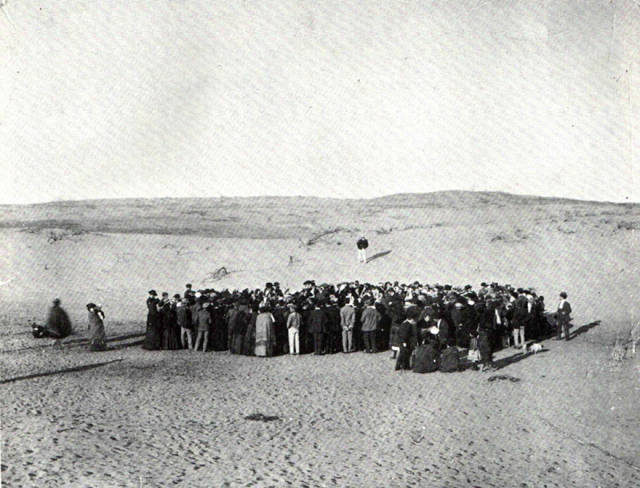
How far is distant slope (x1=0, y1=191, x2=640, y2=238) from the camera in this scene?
5016 centimetres

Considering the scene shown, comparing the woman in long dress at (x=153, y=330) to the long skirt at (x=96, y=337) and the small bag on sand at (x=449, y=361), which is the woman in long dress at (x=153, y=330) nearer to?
the long skirt at (x=96, y=337)

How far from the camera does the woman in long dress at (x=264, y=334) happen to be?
1689cm

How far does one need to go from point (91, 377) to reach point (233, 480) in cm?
694

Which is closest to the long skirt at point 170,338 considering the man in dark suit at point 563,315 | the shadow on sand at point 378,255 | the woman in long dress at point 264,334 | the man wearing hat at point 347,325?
the woman in long dress at point 264,334

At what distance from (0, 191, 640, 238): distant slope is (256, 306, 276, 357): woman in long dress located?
26.0 m

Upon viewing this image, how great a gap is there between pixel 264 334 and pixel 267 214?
49.5 metres

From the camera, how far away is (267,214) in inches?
2594

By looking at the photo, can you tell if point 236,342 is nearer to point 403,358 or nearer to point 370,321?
point 370,321

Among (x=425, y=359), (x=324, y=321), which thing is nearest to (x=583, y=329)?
(x=425, y=359)

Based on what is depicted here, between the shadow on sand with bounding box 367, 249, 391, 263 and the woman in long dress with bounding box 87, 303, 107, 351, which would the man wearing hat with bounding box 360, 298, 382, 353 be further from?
the shadow on sand with bounding box 367, 249, 391, 263

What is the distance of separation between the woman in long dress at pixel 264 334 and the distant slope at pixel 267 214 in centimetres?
2598

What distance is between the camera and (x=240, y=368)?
15531mm

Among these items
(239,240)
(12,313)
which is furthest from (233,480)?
(239,240)

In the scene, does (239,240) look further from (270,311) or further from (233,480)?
(233,480)
